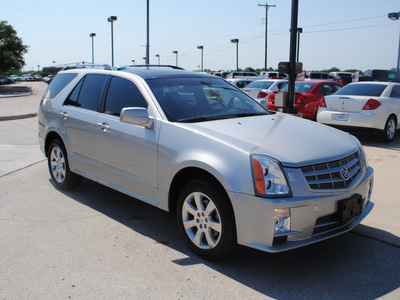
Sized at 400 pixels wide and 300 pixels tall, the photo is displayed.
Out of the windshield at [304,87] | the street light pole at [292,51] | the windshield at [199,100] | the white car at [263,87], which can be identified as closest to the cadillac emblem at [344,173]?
the windshield at [199,100]

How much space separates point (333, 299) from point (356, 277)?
0.46 m

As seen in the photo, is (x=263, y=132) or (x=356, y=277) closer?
(x=356, y=277)

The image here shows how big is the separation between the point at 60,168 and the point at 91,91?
4.30 feet

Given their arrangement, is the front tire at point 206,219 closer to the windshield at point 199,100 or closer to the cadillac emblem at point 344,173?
the windshield at point 199,100

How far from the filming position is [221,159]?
3531 mm

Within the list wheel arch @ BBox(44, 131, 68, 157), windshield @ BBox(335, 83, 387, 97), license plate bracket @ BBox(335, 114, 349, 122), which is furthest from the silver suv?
windshield @ BBox(335, 83, 387, 97)

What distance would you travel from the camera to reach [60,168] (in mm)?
5988

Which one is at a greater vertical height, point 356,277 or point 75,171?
point 75,171

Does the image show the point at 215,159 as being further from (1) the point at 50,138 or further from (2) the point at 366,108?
(2) the point at 366,108

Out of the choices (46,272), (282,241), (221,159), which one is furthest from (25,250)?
(282,241)

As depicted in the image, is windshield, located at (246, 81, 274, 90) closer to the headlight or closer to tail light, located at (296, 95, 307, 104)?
tail light, located at (296, 95, 307, 104)

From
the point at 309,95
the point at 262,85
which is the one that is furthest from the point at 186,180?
the point at 262,85

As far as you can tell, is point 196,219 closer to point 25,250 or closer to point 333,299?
point 333,299

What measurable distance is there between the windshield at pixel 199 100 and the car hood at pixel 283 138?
24cm
